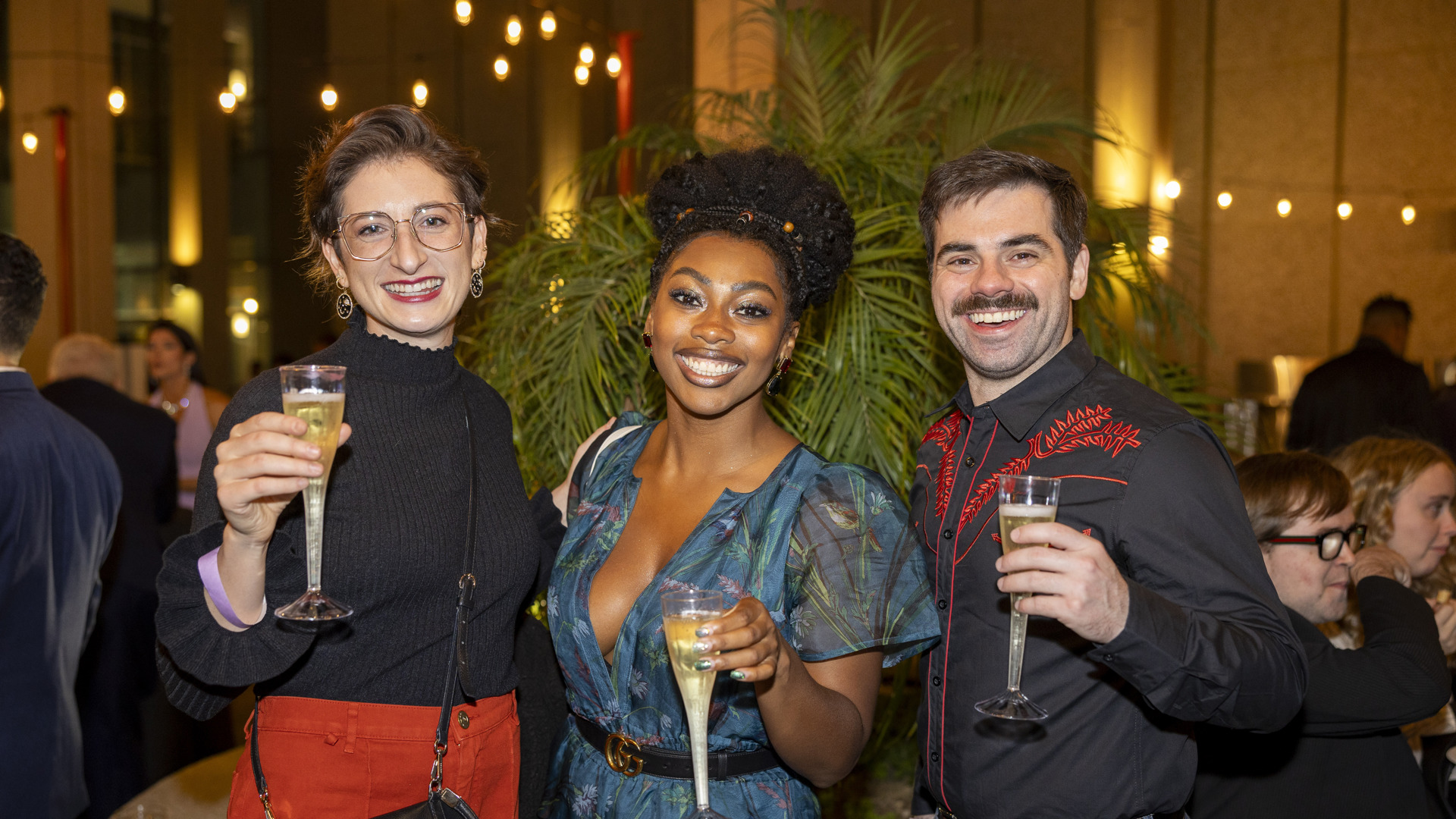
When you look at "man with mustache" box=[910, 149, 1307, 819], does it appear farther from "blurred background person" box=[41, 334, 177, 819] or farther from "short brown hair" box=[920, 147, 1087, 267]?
"blurred background person" box=[41, 334, 177, 819]

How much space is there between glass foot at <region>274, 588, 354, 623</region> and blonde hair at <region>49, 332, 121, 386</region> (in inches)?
138

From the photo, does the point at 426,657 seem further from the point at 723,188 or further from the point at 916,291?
the point at 916,291

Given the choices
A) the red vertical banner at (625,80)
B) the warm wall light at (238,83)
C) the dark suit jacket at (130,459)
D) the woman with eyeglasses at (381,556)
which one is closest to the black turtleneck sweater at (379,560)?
the woman with eyeglasses at (381,556)

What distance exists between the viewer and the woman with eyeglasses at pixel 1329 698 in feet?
6.97

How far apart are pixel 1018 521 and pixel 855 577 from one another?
443mm

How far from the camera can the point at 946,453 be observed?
79.7 inches

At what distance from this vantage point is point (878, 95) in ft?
12.3

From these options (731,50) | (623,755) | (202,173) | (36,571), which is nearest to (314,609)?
(623,755)

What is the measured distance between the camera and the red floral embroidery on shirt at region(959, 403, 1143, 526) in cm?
170

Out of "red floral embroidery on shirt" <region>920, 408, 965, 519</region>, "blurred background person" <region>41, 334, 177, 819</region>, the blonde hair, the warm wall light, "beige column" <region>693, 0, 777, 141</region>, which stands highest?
the warm wall light

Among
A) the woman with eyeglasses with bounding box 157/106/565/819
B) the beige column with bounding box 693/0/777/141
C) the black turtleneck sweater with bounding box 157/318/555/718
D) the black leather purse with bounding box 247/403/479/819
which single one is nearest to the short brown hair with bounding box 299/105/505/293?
the woman with eyeglasses with bounding box 157/106/565/819

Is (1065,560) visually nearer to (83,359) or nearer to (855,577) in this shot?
(855,577)

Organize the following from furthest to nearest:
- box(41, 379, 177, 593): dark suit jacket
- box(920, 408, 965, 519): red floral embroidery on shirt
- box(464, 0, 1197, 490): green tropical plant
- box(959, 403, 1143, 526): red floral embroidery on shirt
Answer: box(41, 379, 177, 593): dark suit jacket, box(464, 0, 1197, 490): green tropical plant, box(920, 408, 965, 519): red floral embroidery on shirt, box(959, 403, 1143, 526): red floral embroidery on shirt

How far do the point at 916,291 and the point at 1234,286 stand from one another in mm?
8228
